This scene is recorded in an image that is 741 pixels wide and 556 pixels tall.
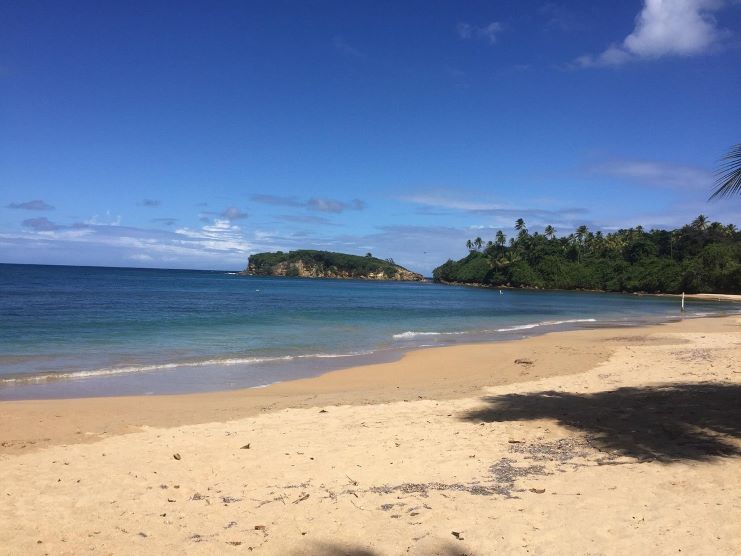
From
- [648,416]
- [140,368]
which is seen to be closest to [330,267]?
[140,368]

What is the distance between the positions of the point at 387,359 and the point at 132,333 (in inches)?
457

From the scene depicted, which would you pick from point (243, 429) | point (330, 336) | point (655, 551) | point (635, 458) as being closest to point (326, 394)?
point (243, 429)

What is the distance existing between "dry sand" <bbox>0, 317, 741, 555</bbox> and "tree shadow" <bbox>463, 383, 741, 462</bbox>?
4 centimetres

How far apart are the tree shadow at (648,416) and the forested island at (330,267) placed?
17631cm

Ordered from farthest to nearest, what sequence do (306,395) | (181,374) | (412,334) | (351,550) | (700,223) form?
1. (700,223)
2. (412,334)
3. (181,374)
4. (306,395)
5. (351,550)

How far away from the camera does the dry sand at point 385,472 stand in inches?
176

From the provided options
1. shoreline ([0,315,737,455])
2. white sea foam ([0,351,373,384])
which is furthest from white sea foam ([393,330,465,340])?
white sea foam ([0,351,373,384])

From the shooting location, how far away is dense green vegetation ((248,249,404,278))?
18862cm

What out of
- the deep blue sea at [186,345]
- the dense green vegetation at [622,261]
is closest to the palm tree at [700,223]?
the dense green vegetation at [622,261]

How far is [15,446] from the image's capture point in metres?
7.44

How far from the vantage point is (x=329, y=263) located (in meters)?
190

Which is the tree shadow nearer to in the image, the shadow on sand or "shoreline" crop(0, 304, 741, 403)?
the shadow on sand

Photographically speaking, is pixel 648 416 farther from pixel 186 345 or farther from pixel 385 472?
pixel 186 345

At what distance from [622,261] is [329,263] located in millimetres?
105953
